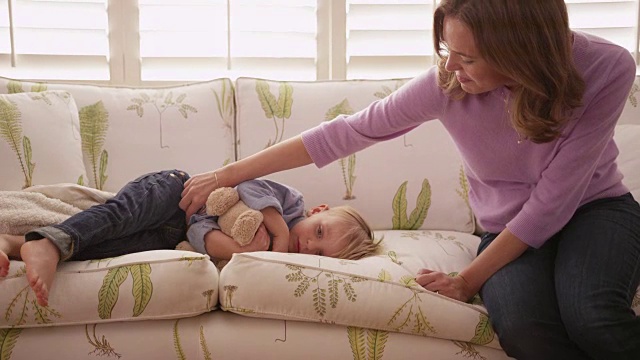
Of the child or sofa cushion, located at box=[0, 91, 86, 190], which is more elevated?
sofa cushion, located at box=[0, 91, 86, 190]

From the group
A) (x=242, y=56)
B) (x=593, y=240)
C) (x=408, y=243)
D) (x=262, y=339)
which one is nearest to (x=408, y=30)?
(x=242, y=56)

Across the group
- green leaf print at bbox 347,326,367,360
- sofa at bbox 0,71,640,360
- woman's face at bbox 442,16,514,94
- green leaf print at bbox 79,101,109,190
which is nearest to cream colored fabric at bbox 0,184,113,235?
sofa at bbox 0,71,640,360

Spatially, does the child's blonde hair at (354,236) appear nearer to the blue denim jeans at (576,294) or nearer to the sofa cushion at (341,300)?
the sofa cushion at (341,300)

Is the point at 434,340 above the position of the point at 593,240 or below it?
below

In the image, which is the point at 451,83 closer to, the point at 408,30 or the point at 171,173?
the point at 171,173

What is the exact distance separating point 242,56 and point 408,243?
1.03m

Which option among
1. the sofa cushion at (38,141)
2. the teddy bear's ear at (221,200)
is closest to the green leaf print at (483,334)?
the teddy bear's ear at (221,200)

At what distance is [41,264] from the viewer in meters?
1.50

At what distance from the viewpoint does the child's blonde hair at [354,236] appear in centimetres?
185

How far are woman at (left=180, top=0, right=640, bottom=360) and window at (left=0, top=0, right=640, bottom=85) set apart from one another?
893 millimetres

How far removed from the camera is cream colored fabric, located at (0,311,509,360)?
1541mm

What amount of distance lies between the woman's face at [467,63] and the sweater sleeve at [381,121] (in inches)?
7.1

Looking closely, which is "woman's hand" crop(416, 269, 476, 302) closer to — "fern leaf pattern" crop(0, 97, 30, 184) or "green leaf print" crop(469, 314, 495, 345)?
"green leaf print" crop(469, 314, 495, 345)

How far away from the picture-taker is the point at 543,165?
5.42 ft
